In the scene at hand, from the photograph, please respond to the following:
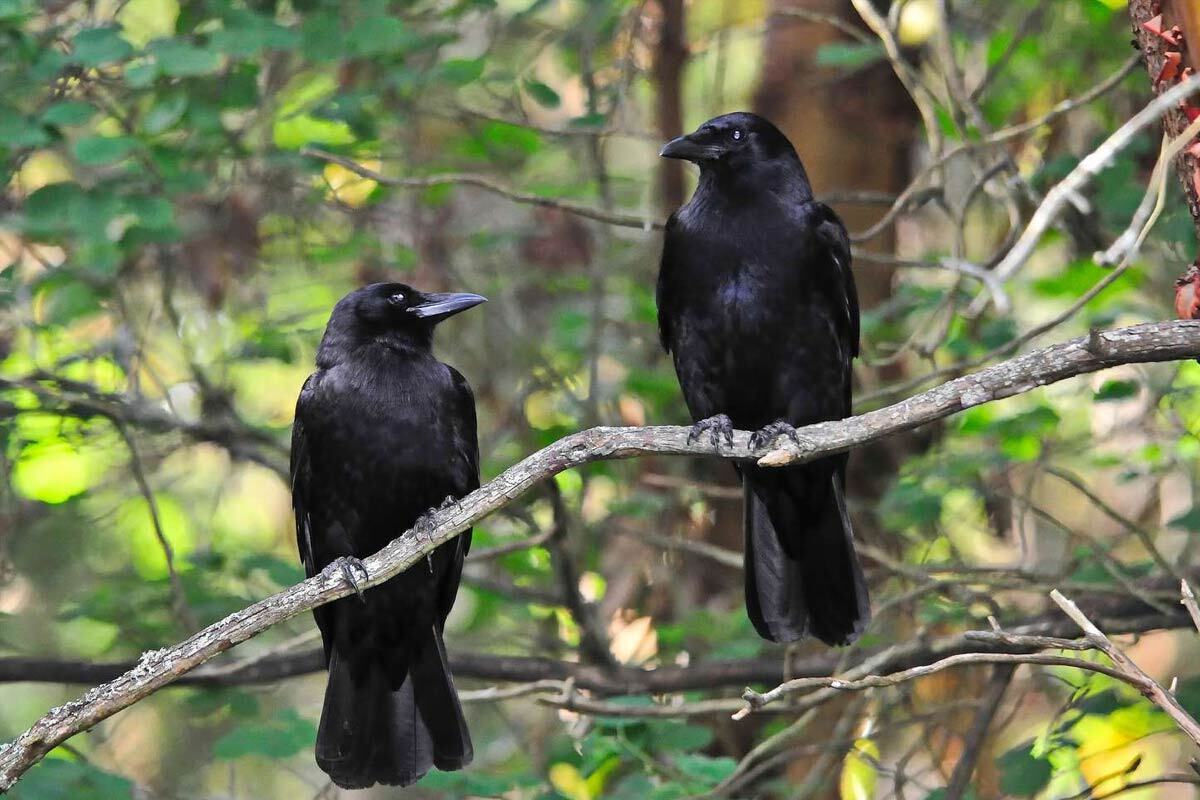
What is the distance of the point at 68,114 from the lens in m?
4.26

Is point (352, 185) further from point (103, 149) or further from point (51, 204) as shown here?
point (103, 149)

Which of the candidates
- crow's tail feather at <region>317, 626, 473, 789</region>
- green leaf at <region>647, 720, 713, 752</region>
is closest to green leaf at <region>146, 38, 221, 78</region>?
crow's tail feather at <region>317, 626, 473, 789</region>

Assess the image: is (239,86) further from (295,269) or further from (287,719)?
(295,269)

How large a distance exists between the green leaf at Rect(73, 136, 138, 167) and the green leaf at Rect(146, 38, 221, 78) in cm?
33

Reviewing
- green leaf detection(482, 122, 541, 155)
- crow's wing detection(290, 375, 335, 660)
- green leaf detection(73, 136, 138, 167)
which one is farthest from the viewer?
green leaf detection(482, 122, 541, 155)

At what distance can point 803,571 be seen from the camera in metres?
4.22

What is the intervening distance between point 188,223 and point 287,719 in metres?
2.71

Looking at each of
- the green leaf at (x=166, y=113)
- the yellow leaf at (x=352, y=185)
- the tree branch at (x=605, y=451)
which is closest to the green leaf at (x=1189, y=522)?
the tree branch at (x=605, y=451)

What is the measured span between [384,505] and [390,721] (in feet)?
2.05

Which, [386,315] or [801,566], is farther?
[386,315]

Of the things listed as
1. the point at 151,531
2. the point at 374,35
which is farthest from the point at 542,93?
the point at 151,531

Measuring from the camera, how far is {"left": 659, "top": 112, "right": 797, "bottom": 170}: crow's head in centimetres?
420

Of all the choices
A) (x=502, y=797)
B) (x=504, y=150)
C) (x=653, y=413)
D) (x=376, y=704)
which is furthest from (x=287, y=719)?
(x=504, y=150)

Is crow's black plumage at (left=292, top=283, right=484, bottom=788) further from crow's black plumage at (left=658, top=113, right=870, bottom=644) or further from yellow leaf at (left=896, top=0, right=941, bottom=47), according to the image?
yellow leaf at (left=896, top=0, right=941, bottom=47)
